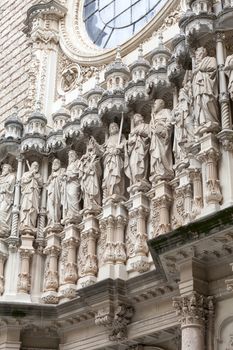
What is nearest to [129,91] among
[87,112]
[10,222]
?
[87,112]

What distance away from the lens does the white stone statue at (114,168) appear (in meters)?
11.6

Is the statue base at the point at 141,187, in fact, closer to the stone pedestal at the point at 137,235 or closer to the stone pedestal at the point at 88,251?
the stone pedestal at the point at 137,235

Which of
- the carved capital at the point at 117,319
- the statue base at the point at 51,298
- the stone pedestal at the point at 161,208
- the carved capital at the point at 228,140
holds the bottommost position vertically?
the carved capital at the point at 117,319

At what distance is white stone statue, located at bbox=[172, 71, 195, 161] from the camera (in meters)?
10.5

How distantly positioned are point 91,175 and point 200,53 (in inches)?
113

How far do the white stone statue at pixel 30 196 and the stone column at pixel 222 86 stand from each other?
439 centimetres

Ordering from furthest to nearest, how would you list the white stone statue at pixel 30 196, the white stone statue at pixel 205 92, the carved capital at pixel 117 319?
1. the white stone statue at pixel 30 196
2. the carved capital at pixel 117 319
3. the white stone statue at pixel 205 92

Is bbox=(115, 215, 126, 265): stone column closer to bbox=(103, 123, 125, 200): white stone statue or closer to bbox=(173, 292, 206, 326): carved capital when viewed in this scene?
bbox=(103, 123, 125, 200): white stone statue

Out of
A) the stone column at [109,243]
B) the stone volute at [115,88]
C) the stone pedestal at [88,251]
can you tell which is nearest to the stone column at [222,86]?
the stone volute at [115,88]

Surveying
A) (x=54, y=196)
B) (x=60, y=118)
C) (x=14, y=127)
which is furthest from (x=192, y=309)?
(x=14, y=127)

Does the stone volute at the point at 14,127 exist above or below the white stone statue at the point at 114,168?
above

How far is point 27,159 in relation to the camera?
13.6m

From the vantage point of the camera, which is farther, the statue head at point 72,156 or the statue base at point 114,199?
the statue head at point 72,156

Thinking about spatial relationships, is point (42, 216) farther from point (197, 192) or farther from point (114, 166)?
point (197, 192)
